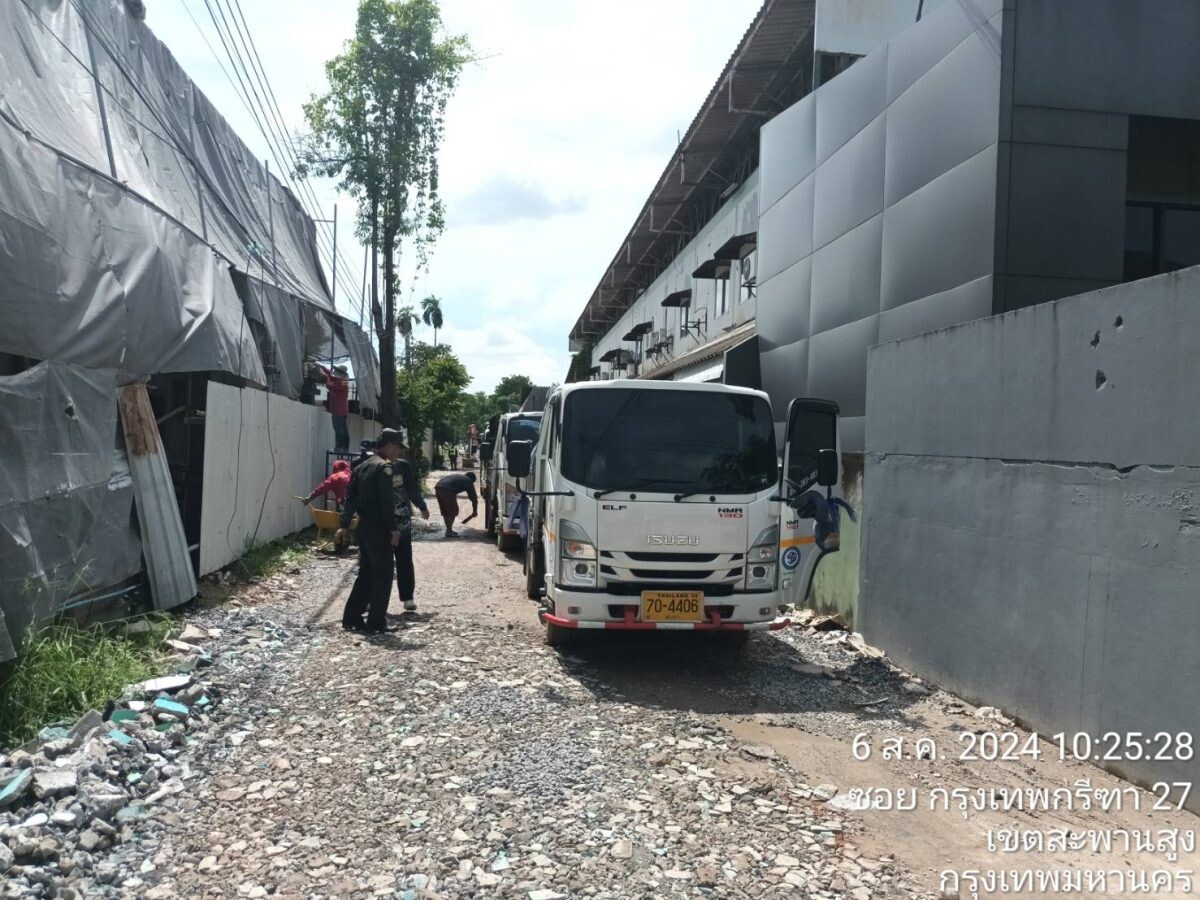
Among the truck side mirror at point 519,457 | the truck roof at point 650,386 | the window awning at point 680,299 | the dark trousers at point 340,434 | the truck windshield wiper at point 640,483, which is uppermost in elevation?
the window awning at point 680,299

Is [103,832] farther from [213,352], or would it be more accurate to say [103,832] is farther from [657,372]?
[657,372]

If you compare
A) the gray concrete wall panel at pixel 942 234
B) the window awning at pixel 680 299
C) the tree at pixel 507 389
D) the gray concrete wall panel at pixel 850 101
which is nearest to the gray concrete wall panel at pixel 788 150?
the gray concrete wall panel at pixel 850 101

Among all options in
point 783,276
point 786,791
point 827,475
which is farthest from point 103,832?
point 783,276

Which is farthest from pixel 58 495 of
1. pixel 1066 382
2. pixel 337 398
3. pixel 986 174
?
pixel 337 398

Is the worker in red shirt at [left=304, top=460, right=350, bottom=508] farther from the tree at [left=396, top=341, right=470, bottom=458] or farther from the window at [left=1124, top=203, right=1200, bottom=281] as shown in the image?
the tree at [left=396, top=341, right=470, bottom=458]

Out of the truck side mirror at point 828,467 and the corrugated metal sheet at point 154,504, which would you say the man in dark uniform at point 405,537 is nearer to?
the corrugated metal sheet at point 154,504

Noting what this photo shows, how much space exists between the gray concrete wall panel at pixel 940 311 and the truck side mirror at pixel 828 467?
165 cm

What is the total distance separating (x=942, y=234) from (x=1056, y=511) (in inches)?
141

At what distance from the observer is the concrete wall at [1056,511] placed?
4.59 m

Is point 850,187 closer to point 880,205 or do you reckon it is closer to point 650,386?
point 880,205

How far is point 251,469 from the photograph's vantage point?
11.4 meters

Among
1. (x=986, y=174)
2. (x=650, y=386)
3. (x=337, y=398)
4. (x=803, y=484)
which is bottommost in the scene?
(x=803, y=484)

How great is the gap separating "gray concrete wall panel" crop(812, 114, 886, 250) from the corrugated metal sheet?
7.52m

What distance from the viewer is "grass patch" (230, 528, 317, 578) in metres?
10.4
